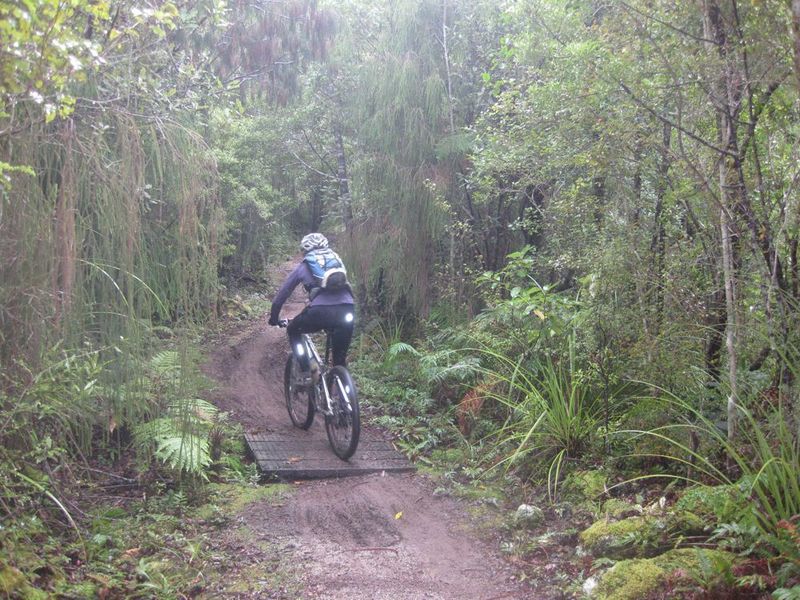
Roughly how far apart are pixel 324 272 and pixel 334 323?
0.51 metres

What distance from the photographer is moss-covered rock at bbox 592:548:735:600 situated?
11.5ft

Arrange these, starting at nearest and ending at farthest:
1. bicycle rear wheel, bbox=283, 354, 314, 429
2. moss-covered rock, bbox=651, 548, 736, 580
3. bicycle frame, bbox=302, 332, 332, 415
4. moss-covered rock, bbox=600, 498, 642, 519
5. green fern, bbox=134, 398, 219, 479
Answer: moss-covered rock, bbox=651, 548, 736, 580 → moss-covered rock, bbox=600, 498, 642, 519 → green fern, bbox=134, 398, 219, 479 → bicycle frame, bbox=302, 332, 332, 415 → bicycle rear wheel, bbox=283, 354, 314, 429

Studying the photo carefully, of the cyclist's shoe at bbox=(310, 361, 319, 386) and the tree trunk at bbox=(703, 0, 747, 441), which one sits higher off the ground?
the tree trunk at bbox=(703, 0, 747, 441)

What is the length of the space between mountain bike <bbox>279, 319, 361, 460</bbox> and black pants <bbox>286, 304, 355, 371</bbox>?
13 cm

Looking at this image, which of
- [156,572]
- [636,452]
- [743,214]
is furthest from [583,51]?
[156,572]

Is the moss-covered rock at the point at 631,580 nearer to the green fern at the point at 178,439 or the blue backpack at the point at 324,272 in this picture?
the green fern at the point at 178,439

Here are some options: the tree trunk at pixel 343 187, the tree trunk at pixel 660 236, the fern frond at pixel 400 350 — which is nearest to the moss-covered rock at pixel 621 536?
the tree trunk at pixel 660 236

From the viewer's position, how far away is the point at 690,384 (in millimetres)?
5145

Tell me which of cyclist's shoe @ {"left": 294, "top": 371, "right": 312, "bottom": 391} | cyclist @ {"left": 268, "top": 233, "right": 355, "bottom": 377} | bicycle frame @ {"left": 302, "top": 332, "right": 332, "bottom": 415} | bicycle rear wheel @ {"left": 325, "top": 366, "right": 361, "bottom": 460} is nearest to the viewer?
bicycle rear wheel @ {"left": 325, "top": 366, "right": 361, "bottom": 460}

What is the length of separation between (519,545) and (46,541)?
2.88m

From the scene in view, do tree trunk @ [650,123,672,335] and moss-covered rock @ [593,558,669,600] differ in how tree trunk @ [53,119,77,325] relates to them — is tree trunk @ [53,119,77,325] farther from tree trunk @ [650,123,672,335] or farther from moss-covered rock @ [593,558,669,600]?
tree trunk @ [650,123,672,335]

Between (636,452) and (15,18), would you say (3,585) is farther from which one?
(636,452)

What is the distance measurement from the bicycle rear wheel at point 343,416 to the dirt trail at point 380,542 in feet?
1.39

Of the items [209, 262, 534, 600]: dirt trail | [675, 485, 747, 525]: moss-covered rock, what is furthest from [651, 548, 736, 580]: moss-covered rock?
[209, 262, 534, 600]: dirt trail
